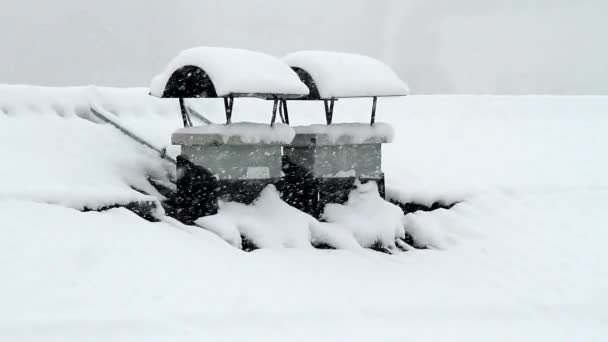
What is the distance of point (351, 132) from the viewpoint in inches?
421

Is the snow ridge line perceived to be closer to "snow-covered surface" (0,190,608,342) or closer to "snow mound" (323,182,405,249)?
"snow-covered surface" (0,190,608,342)

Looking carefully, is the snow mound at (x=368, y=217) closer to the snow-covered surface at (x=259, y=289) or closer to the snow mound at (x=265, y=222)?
the snow-covered surface at (x=259, y=289)

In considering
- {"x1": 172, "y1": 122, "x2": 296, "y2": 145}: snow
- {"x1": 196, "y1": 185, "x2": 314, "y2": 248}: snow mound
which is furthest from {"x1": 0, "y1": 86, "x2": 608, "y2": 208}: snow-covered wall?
{"x1": 196, "y1": 185, "x2": 314, "y2": 248}: snow mound

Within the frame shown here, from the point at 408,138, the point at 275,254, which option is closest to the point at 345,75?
the point at 275,254

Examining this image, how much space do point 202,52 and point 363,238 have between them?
344 cm

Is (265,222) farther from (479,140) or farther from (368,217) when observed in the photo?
(479,140)

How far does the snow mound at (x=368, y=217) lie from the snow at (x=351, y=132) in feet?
2.33

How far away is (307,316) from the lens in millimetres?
6863

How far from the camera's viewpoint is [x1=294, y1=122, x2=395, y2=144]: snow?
34.4 feet

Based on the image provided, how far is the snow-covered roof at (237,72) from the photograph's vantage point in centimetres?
894

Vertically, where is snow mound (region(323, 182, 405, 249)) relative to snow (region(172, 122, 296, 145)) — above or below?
below

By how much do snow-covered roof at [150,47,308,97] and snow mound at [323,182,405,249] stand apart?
191 cm

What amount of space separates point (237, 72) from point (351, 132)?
2.40 meters

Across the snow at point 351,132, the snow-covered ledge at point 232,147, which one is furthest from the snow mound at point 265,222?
the snow at point 351,132
